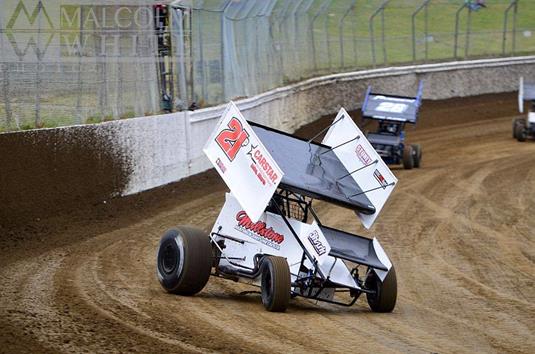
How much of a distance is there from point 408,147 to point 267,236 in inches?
498

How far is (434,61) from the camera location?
37312 millimetres

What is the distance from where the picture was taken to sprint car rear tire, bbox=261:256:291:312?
30.4 feet

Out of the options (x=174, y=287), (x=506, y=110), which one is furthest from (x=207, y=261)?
(x=506, y=110)

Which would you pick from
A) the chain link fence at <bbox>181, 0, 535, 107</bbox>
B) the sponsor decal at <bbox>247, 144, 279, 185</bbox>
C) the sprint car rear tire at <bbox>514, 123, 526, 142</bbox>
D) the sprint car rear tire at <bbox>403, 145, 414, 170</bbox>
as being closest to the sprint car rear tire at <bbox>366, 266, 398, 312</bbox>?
the sponsor decal at <bbox>247, 144, 279, 185</bbox>

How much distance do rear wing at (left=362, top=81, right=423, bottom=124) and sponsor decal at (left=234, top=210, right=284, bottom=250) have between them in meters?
12.1

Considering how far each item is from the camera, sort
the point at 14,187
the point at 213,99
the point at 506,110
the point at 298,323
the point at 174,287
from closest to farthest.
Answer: the point at 298,323 < the point at 174,287 < the point at 14,187 < the point at 213,99 < the point at 506,110

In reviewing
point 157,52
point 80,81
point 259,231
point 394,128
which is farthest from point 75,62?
point 394,128

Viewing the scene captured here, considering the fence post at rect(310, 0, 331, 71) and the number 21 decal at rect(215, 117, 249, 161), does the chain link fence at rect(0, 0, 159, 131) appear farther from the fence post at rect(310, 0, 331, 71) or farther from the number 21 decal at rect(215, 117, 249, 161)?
the fence post at rect(310, 0, 331, 71)

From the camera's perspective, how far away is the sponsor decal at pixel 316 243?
958 centimetres

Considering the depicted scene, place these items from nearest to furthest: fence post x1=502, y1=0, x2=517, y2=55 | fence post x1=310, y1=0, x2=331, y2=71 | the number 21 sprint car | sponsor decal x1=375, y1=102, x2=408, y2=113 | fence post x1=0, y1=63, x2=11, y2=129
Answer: the number 21 sprint car → fence post x1=0, y1=63, x2=11, y2=129 → sponsor decal x1=375, y1=102, x2=408, y2=113 → fence post x1=310, y1=0, x2=331, y2=71 → fence post x1=502, y1=0, x2=517, y2=55

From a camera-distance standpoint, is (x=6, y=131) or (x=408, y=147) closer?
(x=6, y=131)

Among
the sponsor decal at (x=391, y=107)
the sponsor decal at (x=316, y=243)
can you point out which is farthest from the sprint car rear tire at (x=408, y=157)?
the sponsor decal at (x=316, y=243)

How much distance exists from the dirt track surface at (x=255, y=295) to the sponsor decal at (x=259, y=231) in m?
0.61

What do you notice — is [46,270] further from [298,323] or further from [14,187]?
[298,323]
